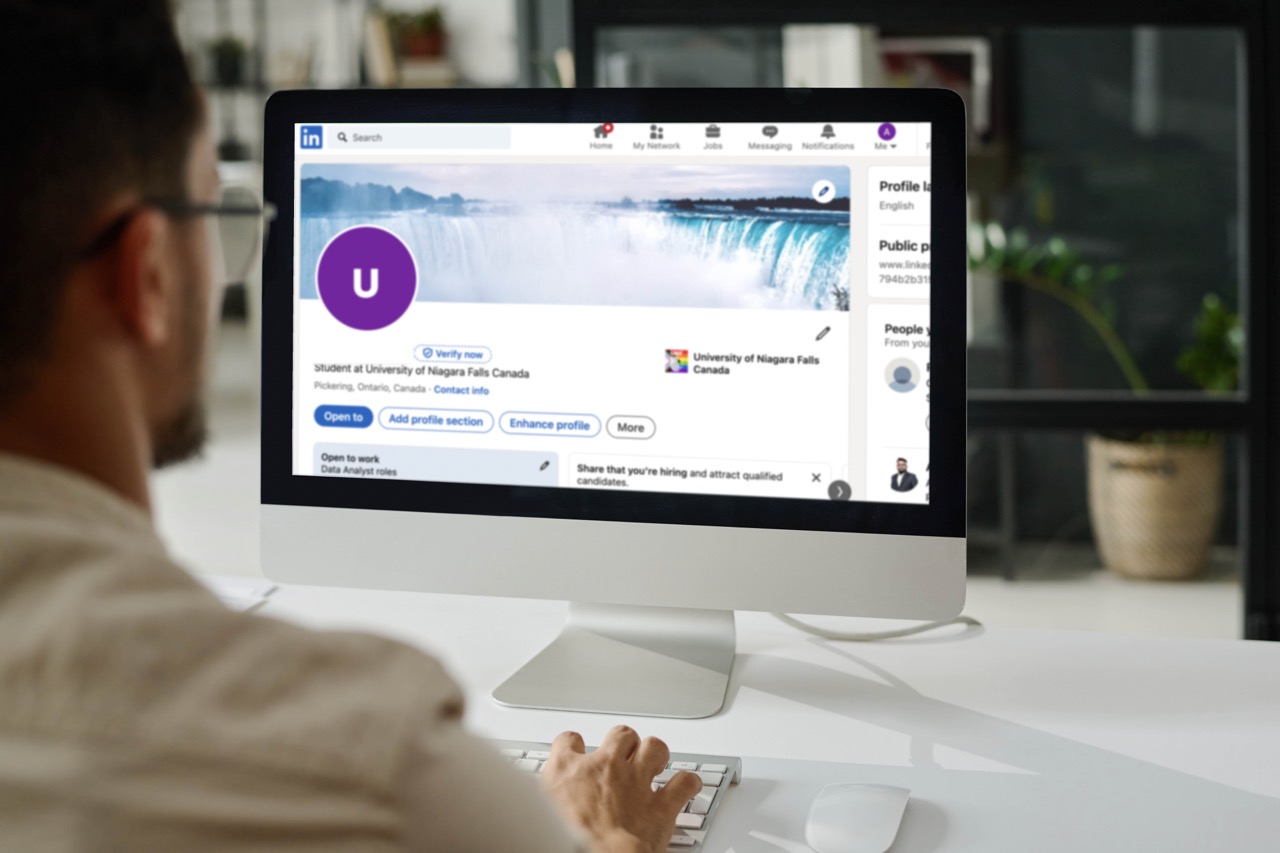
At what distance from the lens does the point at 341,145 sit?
3.66 feet

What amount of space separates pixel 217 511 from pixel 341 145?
12.8 ft

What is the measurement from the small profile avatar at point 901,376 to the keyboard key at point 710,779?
348 millimetres

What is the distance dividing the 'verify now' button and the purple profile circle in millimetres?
76

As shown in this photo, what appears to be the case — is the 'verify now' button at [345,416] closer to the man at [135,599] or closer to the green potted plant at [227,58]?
the man at [135,599]

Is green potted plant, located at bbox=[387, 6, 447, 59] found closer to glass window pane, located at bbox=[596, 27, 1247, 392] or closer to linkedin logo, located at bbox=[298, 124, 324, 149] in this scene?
glass window pane, located at bbox=[596, 27, 1247, 392]

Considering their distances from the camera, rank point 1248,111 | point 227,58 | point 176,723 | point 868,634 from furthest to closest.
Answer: point 227,58 → point 1248,111 → point 868,634 → point 176,723

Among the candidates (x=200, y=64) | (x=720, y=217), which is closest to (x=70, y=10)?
(x=200, y=64)

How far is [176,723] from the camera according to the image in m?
0.42

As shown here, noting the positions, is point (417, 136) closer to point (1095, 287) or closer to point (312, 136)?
point (312, 136)

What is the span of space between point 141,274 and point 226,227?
8 centimetres

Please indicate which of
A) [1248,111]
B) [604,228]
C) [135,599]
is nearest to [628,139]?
[604,228]

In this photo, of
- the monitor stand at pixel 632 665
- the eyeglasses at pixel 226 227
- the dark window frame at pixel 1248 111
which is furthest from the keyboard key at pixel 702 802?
the dark window frame at pixel 1248 111

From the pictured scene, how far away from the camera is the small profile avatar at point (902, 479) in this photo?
3.36 ft

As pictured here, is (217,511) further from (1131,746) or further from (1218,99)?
(1131,746)
